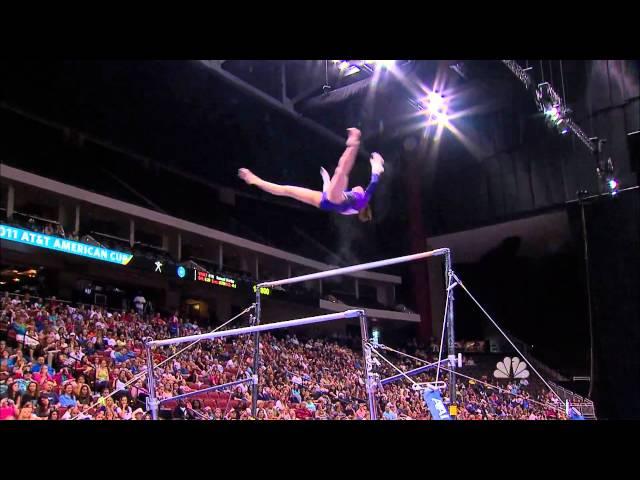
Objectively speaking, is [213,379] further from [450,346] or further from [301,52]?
[301,52]

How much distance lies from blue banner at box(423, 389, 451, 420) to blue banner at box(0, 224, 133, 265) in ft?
28.7

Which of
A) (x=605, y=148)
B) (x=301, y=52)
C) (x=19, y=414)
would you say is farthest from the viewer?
(x=605, y=148)

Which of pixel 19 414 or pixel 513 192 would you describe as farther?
pixel 513 192

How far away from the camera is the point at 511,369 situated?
737 inches

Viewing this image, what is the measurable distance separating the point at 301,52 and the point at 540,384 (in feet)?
48.2

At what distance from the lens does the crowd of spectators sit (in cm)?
852

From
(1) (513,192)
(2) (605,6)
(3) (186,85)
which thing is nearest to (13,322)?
(3) (186,85)

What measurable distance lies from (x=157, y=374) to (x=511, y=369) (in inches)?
482

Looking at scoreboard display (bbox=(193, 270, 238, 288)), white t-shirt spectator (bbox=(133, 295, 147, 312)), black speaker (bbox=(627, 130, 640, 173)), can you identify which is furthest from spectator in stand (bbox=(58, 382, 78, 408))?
black speaker (bbox=(627, 130, 640, 173))

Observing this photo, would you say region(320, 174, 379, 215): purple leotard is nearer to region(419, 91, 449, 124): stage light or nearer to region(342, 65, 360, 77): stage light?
region(342, 65, 360, 77): stage light

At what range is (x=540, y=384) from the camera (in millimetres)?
17938

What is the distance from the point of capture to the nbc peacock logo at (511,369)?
18.5 meters

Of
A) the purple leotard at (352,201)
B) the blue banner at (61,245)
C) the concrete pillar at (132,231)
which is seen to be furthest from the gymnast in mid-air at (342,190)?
the concrete pillar at (132,231)
